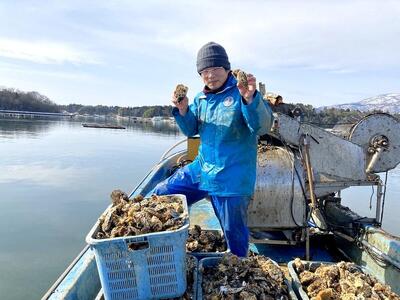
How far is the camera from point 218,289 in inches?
86.9

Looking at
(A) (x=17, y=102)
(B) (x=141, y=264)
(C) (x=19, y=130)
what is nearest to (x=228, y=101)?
(B) (x=141, y=264)

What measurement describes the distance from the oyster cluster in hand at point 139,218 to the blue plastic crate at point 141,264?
82 millimetres

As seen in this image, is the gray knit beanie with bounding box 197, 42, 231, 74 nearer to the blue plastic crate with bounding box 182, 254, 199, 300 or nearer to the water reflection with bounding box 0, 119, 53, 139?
the blue plastic crate with bounding box 182, 254, 199, 300

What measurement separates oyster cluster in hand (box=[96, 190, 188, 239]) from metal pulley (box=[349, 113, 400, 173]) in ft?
9.67

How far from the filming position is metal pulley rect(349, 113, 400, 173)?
4.48 meters

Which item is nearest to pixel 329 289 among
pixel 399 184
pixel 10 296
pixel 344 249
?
pixel 344 249

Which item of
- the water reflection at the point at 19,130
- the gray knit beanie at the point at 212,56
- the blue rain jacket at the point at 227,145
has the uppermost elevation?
the gray knit beanie at the point at 212,56

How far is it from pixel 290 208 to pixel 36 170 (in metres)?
16.0

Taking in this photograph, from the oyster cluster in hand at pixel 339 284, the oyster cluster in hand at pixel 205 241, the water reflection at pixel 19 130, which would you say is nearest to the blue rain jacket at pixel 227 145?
the oyster cluster in hand at pixel 205 241

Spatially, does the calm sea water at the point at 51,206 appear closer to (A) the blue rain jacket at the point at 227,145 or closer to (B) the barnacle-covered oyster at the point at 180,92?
(A) the blue rain jacket at the point at 227,145

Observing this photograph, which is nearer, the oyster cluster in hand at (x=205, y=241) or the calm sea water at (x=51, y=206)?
the oyster cluster in hand at (x=205, y=241)

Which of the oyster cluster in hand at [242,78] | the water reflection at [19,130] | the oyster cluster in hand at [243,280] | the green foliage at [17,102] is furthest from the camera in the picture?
the green foliage at [17,102]

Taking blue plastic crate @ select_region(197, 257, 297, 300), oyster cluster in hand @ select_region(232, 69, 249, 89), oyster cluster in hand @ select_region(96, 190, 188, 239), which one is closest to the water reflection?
oyster cluster in hand @ select_region(96, 190, 188, 239)

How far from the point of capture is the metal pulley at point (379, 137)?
→ 14.7 feet
